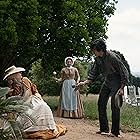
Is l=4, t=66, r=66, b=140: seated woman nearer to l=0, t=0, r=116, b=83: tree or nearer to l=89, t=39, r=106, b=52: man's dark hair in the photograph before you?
l=89, t=39, r=106, b=52: man's dark hair

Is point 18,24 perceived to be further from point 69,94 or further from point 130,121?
point 130,121

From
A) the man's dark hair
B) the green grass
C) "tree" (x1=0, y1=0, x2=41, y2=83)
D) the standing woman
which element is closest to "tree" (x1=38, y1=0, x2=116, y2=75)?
"tree" (x1=0, y1=0, x2=41, y2=83)

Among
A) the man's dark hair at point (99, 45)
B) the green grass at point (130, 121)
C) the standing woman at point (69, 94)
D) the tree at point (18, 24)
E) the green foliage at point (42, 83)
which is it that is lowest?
the green grass at point (130, 121)

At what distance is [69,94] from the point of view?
14328 mm

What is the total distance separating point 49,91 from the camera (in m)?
26.6

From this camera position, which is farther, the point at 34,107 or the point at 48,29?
the point at 48,29

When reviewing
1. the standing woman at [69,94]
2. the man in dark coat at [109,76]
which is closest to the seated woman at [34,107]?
the man in dark coat at [109,76]

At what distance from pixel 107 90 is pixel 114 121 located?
2.00 feet

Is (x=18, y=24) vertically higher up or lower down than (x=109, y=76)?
higher up

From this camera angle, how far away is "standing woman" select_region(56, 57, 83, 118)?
14.0 m

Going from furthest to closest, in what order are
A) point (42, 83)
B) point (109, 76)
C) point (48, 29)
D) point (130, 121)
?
point (42, 83) → point (48, 29) → point (130, 121) → point (109, 76)

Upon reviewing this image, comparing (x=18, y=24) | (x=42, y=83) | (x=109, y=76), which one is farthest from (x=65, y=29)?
(x=42, y=83)

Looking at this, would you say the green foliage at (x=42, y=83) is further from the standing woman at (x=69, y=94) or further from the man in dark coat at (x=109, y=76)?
the man in dark coat at (x=109, y=76)

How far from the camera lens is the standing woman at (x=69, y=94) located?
45.9ft
